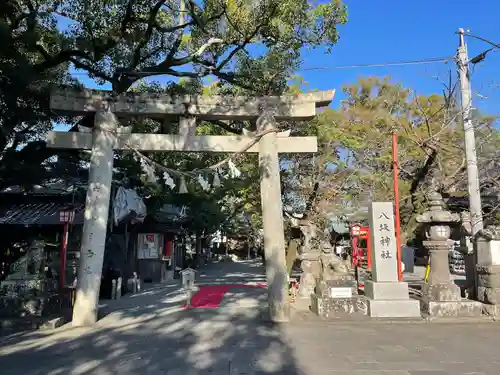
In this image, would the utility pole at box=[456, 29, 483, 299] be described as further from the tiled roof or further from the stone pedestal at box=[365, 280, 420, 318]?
the tiled roof

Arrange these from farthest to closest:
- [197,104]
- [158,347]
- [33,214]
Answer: [33,214]
[197,104]
[158,347]

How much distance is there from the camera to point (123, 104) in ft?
32.0

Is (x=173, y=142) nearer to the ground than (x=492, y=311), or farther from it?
farther from it

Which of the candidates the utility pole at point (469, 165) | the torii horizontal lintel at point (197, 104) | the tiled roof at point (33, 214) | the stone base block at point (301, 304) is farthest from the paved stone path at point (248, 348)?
the torii horizontal lintel at point (197, 104)

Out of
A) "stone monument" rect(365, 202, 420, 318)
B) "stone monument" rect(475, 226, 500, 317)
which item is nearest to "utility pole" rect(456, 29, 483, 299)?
"stone monument" rect(475, 226, 500, 317)

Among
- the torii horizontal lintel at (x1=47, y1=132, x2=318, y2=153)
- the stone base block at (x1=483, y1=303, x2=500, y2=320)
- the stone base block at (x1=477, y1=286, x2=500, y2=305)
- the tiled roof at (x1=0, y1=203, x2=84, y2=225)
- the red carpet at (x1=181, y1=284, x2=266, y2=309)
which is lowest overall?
the red carpet at (x1=181, y1=284, x2=266, y2=309)

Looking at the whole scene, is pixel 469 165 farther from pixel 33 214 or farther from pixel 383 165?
pixel 33 214

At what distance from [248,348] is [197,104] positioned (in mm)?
5769

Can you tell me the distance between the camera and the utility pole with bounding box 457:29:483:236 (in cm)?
1169

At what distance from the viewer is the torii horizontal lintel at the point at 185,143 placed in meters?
9.63

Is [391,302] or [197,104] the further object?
[197,104]

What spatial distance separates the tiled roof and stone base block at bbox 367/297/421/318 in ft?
28.3

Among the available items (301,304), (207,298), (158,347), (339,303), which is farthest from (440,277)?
(207,298)

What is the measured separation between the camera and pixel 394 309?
31.1ft
